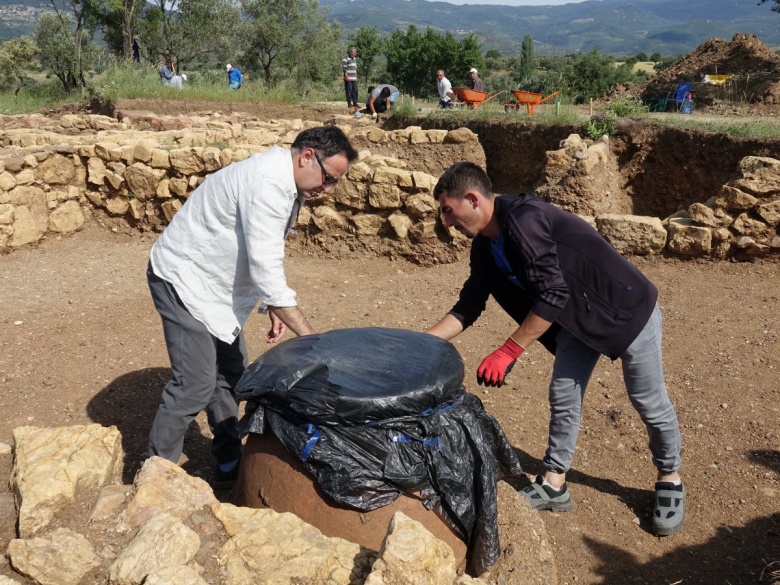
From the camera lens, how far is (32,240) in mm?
7996

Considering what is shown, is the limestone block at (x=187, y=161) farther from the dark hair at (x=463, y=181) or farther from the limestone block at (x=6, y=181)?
the dark hair at (x=463, y=181)

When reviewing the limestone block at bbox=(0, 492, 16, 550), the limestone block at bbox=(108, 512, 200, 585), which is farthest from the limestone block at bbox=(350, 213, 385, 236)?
the limestone block at bbox=(108, 512, 200, 585)

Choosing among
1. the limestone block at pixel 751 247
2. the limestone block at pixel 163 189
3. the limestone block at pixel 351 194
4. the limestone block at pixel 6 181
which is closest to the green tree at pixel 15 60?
the limestone block at pixel 6 181

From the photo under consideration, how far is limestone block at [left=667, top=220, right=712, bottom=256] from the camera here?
270 inches

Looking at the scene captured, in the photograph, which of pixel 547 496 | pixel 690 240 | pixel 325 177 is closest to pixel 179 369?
pixel 325 177

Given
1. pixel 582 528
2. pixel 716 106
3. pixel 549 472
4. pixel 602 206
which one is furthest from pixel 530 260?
pixel 716 106

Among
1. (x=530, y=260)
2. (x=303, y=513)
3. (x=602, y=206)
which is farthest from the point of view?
(x=602, y=206)

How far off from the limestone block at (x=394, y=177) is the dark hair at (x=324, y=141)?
4.51 m

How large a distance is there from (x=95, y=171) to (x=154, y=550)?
24.0 feet

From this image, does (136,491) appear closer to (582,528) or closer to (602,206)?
(582,528)

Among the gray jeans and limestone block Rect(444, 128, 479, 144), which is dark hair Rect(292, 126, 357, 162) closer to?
the gray jeans

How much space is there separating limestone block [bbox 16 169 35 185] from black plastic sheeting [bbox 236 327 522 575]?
6791 mm

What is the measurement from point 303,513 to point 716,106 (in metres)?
16.5

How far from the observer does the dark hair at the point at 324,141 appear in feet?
9.59
